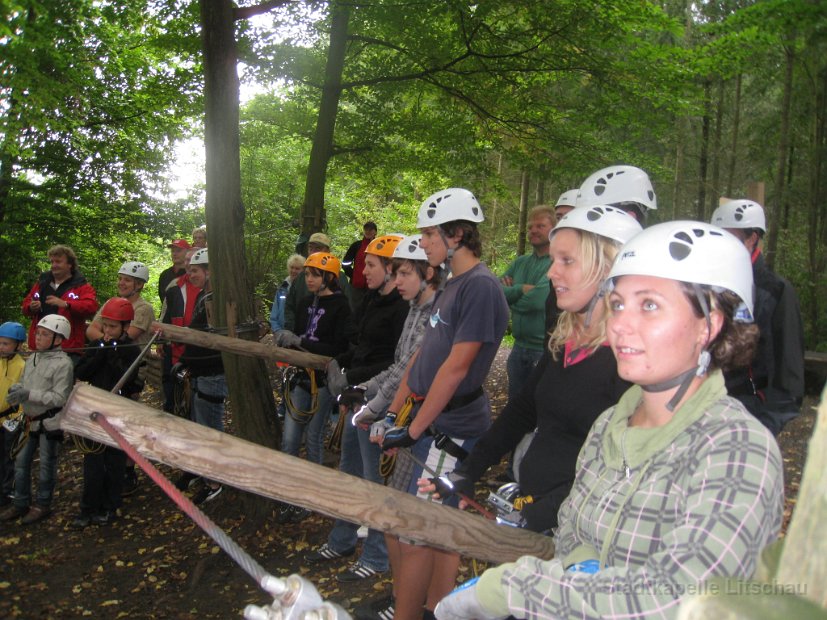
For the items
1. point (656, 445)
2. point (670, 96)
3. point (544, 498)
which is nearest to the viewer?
point (656, 445)

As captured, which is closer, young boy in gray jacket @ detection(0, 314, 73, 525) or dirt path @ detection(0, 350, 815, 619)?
dirt path @ detection(0, 350, 815, 619)

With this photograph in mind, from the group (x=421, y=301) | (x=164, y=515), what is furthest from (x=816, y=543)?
(x=164, y=515)

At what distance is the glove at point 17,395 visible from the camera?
20.0 feet

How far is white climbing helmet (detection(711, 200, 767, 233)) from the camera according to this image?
408 cm

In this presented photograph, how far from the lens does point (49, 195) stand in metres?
11.2

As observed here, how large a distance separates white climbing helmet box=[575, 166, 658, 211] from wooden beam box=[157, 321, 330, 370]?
247cm

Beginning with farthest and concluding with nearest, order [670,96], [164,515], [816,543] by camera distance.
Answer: [670,96] < [164,515] < [816,543]

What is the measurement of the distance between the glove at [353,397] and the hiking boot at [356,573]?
51.3 inches

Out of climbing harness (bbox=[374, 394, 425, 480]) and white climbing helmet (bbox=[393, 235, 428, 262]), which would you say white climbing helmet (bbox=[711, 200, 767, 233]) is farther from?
climbing harness (bbox=[374, 394, 425, 480])

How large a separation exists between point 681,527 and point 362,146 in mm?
10108

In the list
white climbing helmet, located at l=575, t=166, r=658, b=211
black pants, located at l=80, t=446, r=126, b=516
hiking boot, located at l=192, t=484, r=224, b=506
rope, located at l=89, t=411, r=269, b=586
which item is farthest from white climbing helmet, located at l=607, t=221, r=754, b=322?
black pants, located at l=80, t=446, r=126, b=516

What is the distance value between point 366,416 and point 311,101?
905 cm

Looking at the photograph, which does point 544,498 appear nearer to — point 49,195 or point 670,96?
point 670,96

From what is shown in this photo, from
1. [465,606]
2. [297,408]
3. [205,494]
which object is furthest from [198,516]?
[205,494]
